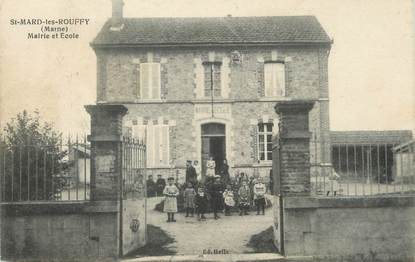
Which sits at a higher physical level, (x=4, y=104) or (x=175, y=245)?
(x=4, y=104)

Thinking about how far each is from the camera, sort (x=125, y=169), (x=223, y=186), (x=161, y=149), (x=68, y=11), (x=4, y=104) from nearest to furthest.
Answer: (x=125, y=169)
(x=4, y=104)
(x=68, y=11)
(x=223, y=186)
(x=161, y=149)

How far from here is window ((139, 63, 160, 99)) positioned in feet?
68.5

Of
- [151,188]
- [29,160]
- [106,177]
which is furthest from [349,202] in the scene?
[151,188]

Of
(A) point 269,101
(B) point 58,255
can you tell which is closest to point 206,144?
(A) point 269,101

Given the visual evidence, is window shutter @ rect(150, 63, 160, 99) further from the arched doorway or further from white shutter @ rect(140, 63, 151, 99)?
the arched doorway

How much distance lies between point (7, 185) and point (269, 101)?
13343mm

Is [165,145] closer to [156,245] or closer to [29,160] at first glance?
[156,245]

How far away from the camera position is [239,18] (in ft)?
73.1

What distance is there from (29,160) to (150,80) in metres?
12.4

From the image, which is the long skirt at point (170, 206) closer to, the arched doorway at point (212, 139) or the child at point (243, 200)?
the child at point (243, 200)

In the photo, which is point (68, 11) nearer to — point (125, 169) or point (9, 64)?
point (9, 64)

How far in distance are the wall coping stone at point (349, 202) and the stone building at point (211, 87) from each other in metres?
12.1

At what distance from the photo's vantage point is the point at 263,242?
10258 mm

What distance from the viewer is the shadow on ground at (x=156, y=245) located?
9.26 metres
